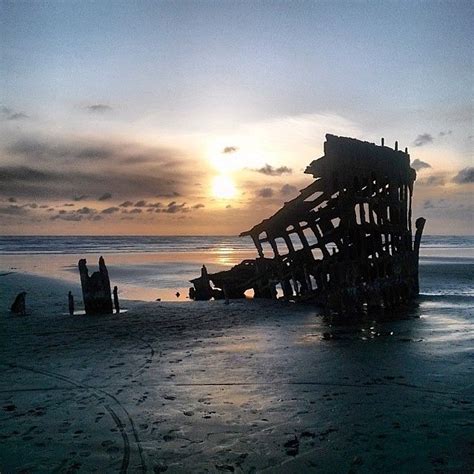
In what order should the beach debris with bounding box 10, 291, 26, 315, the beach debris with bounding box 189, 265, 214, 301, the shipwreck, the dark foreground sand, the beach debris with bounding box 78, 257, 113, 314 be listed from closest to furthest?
the dark foreground sand < the shipwreck < the beach debris with bounding box 10, 291, 26, 315 < the beach debris with bounding box 78, 257, 113, 314 < the beach debris with bounding box 189, 265, 214, 301

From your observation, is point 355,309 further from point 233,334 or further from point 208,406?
point 208,406

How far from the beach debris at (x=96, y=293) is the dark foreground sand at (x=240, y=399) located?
331 cm

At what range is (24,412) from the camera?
249 inches

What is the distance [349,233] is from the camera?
48.5 feet

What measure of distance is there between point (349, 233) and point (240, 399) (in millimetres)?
9273

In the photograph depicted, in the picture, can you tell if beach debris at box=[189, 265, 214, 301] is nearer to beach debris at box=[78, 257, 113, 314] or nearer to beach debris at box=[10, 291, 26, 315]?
beach debris at box=[78, 257, 113, 314]

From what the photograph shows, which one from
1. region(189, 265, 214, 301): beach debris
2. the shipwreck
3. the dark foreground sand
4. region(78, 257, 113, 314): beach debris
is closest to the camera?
the dark foreground sand

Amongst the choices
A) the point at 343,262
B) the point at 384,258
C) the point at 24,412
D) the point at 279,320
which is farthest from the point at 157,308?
the point at 24,412

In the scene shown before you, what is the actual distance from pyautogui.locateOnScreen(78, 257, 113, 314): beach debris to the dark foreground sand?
3308 millimetres

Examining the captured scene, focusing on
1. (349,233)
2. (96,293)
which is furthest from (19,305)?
(349,233)

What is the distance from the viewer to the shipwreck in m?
14.5

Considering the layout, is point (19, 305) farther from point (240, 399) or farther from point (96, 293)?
Answer: point (240, 399)

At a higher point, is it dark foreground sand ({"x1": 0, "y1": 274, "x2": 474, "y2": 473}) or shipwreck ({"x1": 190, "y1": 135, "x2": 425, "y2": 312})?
shipwreck ({"x1": 190, "y1": 135, "x2": 425, "y2": 312})

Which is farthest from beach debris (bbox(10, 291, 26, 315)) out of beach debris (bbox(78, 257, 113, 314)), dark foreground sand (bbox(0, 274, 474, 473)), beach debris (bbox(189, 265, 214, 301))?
beach debris (bbox(189, 265, 214, 301))
